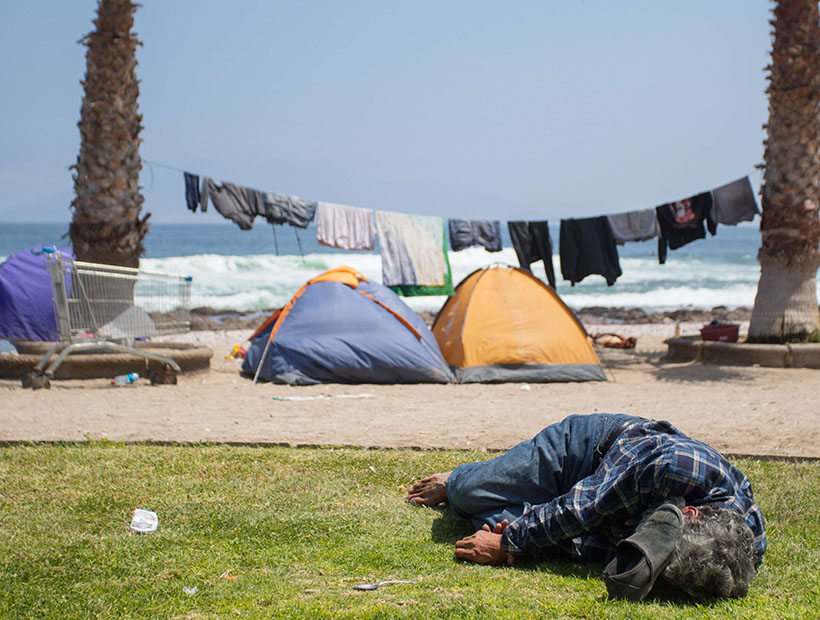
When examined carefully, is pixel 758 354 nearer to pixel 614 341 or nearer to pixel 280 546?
pixel 614 341

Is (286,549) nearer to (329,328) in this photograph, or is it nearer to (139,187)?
(329,328)

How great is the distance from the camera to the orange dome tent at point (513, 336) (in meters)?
9.44

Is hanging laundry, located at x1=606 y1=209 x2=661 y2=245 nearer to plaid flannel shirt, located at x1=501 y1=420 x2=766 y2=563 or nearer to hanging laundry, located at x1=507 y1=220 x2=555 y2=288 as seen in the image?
hanging laundry, located at x1=507 y1=220 x2=555 y2=288

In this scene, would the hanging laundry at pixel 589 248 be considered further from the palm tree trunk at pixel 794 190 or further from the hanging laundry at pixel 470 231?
the palm tree trunk at pixel 794 190

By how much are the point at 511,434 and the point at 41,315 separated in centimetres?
832

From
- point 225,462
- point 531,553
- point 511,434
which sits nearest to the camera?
point 531,553

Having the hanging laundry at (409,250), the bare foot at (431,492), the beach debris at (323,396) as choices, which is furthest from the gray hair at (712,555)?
the hanging laundry at (409,250)

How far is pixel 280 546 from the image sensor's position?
3.75m

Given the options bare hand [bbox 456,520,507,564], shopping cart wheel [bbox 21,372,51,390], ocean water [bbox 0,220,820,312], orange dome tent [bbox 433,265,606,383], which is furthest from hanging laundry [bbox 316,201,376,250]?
bare hand [bbox 456,520,507,564]

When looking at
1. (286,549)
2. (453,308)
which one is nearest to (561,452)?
(286,549)

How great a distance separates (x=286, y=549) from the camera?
3.71 metres

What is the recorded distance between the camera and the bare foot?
4371mm

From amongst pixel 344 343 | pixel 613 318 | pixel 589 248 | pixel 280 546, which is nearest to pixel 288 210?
pixel 344 343

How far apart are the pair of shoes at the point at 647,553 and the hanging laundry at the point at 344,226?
9.48 metres
